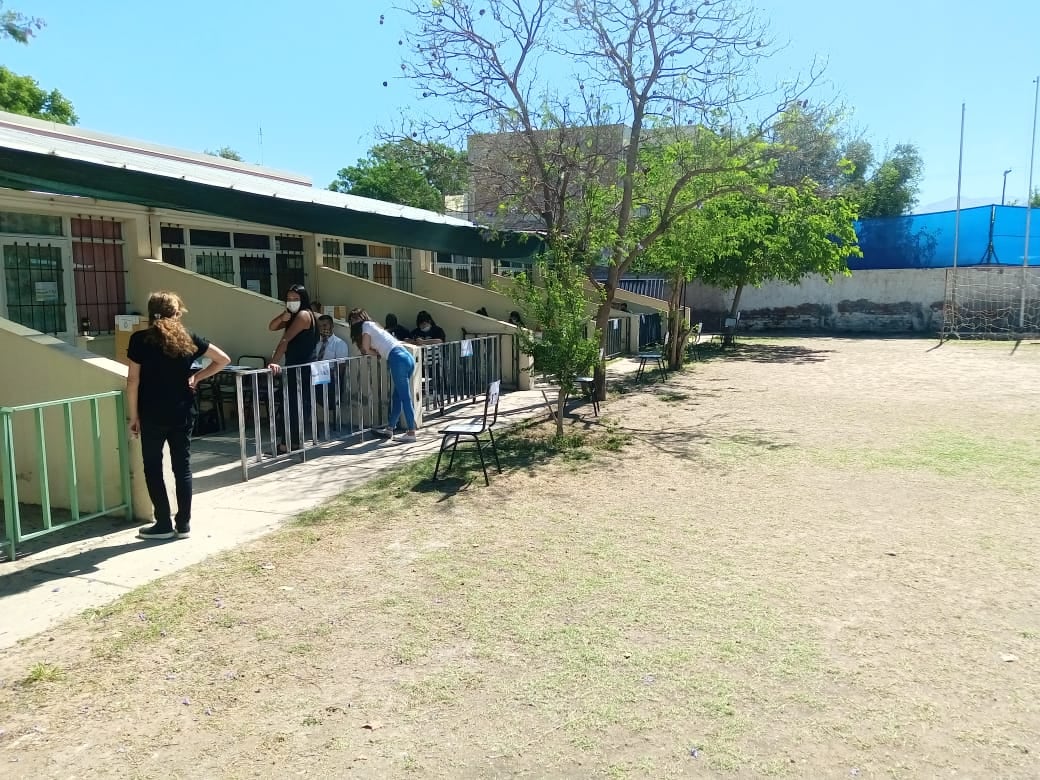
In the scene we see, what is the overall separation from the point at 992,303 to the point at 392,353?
943 inches

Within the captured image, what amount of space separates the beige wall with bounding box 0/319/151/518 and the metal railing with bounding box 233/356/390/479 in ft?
4.07

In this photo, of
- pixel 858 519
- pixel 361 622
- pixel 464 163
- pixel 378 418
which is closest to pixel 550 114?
pixel 464 163

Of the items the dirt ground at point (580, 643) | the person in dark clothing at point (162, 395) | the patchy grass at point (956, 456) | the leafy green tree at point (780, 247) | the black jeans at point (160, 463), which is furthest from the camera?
the leafy green tree at point (780, 247)

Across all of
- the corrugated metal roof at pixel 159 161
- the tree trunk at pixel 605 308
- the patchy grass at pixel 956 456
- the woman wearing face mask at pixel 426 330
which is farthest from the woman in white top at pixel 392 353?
the patchy grass at pixel 956 456

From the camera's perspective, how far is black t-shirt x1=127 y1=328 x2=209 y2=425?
5500mm

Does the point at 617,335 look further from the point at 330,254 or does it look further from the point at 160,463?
the point at 160,463

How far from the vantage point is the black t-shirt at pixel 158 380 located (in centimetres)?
550

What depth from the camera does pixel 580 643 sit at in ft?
13.6

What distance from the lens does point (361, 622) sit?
14.6 feet

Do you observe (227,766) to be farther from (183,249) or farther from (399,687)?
(183,249)

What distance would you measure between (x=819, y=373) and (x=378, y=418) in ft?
35.3

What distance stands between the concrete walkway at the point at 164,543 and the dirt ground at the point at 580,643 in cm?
27

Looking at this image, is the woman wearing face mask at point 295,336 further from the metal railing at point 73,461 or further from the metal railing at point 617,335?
the metal railing at point 617,335

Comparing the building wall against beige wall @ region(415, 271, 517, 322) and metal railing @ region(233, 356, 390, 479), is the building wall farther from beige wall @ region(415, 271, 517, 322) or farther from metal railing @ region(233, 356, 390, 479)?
metal railing @ region(233, 356, 390, 479)
